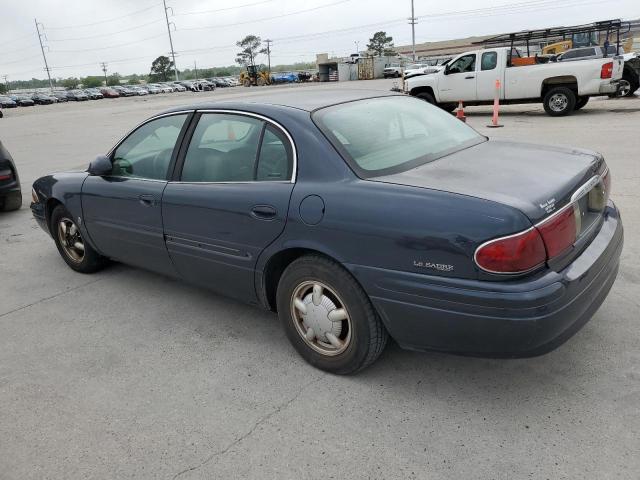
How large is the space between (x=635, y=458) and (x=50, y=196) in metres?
4.74

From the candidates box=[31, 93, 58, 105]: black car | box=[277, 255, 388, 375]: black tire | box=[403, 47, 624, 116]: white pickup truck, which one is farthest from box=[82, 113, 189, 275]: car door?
box=[31, 93, 58, 105]: black car

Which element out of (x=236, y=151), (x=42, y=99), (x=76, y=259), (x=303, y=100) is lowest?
(x=76, y=259)

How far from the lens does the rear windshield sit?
2955 mm

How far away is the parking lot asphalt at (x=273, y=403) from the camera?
238 centimetres

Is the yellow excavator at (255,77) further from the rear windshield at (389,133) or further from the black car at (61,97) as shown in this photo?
the rear windshield at (389,133)

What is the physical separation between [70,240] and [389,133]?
3272mm

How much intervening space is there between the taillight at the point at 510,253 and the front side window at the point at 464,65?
45.4 feet

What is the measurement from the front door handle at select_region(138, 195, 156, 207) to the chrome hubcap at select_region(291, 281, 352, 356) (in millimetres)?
1375

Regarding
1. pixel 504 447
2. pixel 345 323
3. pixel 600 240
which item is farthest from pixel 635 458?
pixel 345 323

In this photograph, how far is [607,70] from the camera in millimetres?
12773

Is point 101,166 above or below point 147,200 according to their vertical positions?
above

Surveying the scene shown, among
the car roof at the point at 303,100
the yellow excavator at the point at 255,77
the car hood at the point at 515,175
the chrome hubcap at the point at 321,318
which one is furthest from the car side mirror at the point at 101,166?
the yellow excavator at the point at 255,77

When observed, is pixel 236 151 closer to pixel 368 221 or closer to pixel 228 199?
pixel 228 199

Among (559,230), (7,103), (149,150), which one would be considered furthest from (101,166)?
(7,103)
